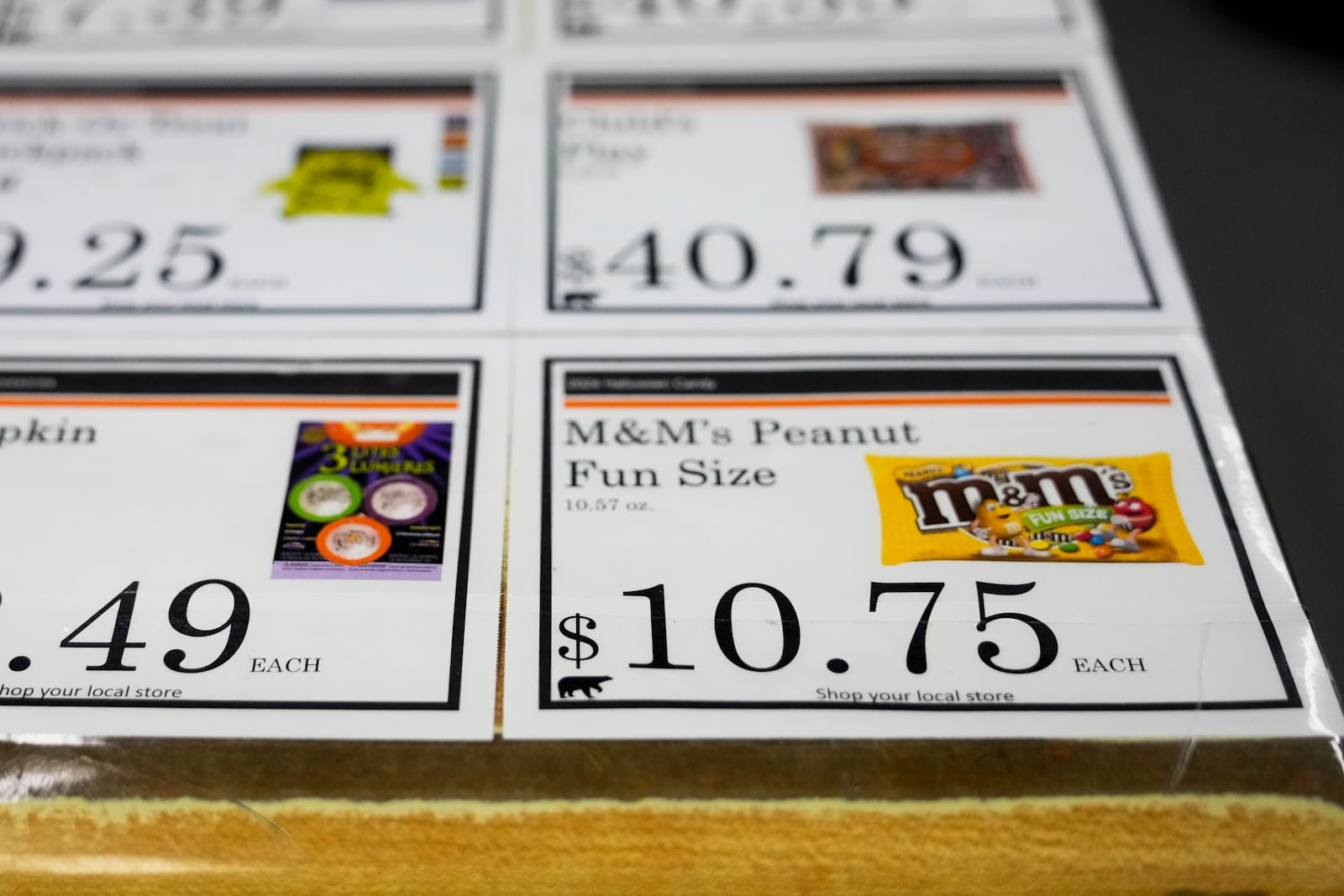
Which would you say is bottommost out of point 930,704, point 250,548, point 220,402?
point 930,704

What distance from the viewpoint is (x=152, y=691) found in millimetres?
580

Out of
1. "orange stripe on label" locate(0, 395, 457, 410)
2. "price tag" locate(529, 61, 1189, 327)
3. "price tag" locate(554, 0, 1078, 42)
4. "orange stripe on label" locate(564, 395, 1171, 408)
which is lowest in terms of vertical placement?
"orange stripe on label" locate(564, 395, 1171, 408)

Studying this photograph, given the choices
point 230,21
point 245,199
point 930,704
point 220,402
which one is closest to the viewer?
point 930,704

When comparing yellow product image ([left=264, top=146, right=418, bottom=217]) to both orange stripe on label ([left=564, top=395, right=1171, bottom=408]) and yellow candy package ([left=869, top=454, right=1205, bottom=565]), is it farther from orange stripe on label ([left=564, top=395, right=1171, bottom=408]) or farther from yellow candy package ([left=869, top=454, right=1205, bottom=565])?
yellow candy package ([left=869, top=454, right=1205, bottom=565])

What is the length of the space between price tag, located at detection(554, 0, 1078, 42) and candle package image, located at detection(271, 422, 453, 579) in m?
0.40

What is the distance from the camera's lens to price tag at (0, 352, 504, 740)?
0.58 meters

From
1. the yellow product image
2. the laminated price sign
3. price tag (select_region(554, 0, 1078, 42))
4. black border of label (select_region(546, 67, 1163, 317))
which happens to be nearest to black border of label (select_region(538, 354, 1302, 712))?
the laminated price sign

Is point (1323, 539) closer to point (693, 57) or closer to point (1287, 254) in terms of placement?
point (1287, 254)

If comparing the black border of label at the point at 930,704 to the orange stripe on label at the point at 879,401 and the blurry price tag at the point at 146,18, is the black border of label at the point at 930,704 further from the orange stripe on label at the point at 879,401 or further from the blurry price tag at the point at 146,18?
the blurry price tag at the point at 146,18

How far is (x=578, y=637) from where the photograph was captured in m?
0.60

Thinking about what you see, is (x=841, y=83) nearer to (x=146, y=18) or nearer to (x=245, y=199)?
(x=245, y=199)

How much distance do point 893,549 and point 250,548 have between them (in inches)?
13.9

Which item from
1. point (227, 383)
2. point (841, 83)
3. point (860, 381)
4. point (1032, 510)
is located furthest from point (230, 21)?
point (1032, 510)

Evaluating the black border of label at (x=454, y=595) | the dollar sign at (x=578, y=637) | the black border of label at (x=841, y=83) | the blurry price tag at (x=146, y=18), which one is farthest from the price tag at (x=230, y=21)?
the dollar sign at (x=578, y=637)
